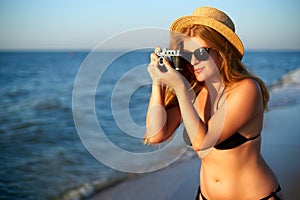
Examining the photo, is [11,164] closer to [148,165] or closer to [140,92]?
[148,165]

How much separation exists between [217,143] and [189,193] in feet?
7.91

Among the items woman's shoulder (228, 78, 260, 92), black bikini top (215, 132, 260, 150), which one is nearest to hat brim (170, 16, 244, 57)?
woman's shoulder (228, 78, 260, 92)

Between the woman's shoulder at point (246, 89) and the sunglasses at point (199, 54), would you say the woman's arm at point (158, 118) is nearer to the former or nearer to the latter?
the sunglasses at point (199, 54)

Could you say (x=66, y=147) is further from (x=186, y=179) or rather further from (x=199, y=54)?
(x=199, y=54)

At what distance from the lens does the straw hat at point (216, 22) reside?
198 cm

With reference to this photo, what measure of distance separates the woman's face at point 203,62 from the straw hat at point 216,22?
0.37 feet

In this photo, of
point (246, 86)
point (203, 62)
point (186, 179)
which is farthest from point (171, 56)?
point (186, 179)

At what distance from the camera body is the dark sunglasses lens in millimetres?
150

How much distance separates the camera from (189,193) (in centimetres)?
415

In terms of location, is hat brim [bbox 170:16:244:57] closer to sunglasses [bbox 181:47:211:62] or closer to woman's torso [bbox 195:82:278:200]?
sunglasses [bbox 181:47:211:62]

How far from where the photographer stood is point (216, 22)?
1968 mm

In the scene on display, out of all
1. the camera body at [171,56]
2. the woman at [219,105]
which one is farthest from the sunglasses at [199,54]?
the camera body at [171,56]

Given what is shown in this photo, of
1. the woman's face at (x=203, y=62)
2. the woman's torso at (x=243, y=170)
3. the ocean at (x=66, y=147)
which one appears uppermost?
the woman's face at (x=203, y=62)

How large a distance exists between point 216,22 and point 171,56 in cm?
35
